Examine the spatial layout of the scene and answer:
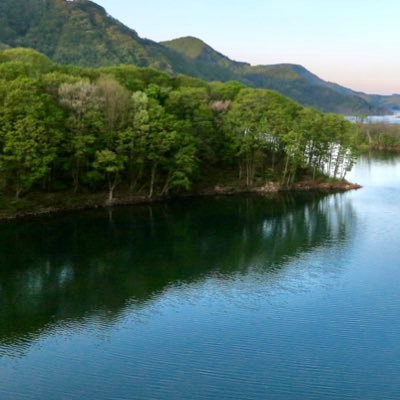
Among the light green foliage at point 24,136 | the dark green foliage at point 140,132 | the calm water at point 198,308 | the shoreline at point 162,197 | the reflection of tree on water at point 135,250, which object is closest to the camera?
the calm water at point 198,308

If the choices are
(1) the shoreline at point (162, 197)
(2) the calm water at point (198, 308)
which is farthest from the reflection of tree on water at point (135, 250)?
(1) the shoreline at point (162, 197)

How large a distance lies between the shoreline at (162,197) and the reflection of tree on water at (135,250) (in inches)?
86.1

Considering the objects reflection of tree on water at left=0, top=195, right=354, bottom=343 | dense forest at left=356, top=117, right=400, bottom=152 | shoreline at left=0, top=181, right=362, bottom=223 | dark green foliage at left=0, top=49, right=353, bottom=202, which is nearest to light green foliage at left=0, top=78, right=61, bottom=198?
dark green foliage at left=0, top=49, right=353, bottom=202

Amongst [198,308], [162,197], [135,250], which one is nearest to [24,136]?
[135,250]

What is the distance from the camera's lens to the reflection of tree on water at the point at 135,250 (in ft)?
93.3

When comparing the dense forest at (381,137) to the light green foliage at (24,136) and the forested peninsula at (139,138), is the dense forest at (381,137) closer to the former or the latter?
the forested peninsula at (139,138)

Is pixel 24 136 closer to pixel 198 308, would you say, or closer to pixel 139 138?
pixel 139 138

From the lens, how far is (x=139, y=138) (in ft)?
177

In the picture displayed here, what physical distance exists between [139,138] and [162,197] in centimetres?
881

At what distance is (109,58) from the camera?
175875 mm

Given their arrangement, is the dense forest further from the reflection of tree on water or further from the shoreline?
the reflection of tree on water

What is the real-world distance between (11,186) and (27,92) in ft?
32.3

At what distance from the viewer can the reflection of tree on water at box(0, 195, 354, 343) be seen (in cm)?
2844

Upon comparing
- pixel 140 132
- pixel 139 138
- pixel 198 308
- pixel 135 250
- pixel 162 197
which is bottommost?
pixel 198 308
